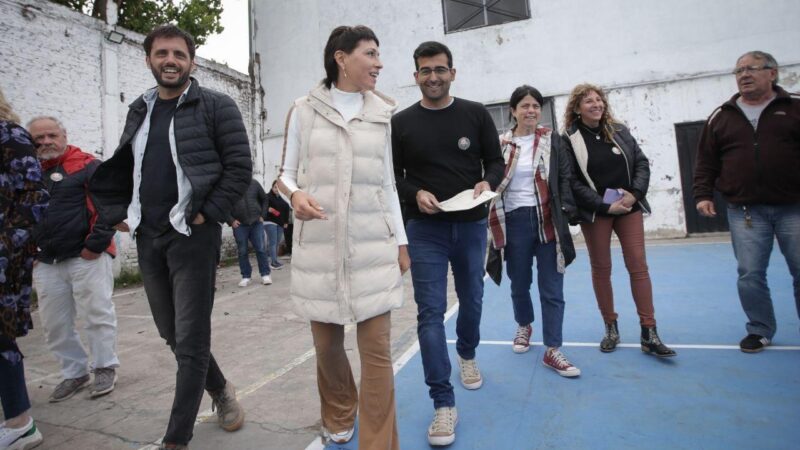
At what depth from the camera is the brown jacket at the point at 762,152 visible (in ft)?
10.6

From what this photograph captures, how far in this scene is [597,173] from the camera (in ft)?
11.7

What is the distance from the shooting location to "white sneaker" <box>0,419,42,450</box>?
254 centimetres

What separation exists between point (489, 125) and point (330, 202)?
1235 millimetres

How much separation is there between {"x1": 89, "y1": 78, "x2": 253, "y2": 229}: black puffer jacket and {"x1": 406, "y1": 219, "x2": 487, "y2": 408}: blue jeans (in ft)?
3.42

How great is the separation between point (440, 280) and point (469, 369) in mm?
829

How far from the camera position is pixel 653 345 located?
3.39m

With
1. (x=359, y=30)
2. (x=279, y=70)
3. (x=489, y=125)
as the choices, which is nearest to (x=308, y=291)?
(x=359, y=30)

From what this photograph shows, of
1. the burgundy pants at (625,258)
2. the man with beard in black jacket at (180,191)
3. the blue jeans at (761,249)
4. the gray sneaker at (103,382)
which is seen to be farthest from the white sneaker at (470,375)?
the gray sneaker at (103,382)

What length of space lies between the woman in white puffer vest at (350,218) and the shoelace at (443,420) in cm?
41

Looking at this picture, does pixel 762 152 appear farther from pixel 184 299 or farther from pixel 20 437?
pixel 20 437

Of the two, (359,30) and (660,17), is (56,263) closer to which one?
(359,30)

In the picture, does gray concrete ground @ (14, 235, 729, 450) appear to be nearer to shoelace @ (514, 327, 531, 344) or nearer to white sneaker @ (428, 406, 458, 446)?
white sneaker @ (428, 406, 458, 446)

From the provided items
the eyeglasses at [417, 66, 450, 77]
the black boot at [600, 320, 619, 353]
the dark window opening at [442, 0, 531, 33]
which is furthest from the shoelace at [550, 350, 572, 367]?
the dark window opening at [442, 0, 531, 33]

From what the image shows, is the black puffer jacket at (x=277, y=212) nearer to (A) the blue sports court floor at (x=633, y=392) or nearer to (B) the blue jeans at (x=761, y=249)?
(A) the blue sports court floor at (x=633, y=392)
